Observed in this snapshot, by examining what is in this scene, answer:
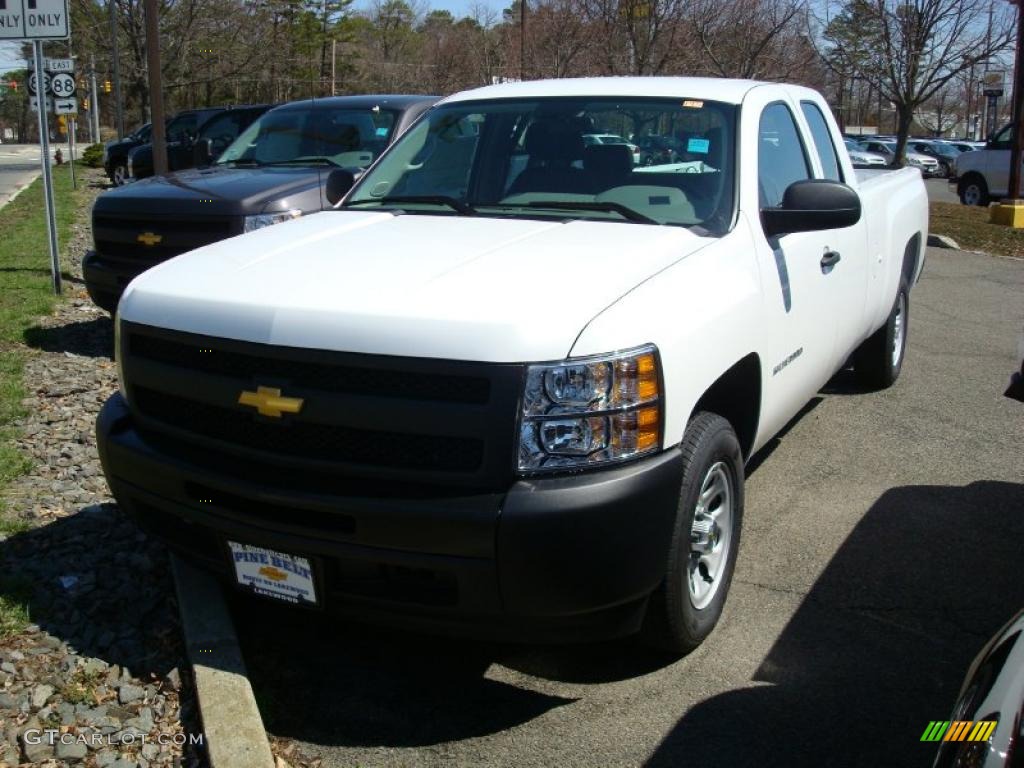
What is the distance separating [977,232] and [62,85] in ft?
46.8

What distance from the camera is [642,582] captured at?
3.04 m

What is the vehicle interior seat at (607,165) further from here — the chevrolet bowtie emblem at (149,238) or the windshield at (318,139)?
the windshield at (318,139)

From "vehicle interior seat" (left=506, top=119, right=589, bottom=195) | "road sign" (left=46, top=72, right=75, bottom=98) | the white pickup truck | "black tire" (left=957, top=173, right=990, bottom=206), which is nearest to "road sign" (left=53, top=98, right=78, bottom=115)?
"road sign" (left=46, top=72, right=75, bottom=98)

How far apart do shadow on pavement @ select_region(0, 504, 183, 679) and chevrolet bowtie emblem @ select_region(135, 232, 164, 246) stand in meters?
3.15

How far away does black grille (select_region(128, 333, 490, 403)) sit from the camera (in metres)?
2.91

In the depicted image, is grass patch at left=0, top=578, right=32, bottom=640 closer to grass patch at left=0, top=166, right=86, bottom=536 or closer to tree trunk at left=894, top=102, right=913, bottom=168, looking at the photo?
grass patch at left=0, top=166, right=86, bottom=536

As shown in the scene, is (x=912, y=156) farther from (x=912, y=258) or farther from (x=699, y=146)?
(x=699, y=146)

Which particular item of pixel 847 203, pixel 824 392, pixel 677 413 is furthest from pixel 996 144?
pixel 677 413

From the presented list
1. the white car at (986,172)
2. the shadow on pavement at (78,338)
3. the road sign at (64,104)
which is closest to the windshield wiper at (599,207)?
the shadow on pavement at (78,338)

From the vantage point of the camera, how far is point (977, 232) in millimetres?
15844

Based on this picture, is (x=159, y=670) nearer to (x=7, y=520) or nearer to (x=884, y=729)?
(x=7, y=520)

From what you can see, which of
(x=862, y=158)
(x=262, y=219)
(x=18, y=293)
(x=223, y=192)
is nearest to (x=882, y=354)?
(x=262, y=219)

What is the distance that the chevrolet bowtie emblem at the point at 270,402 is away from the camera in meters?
3.05

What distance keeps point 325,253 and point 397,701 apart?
1.53m
